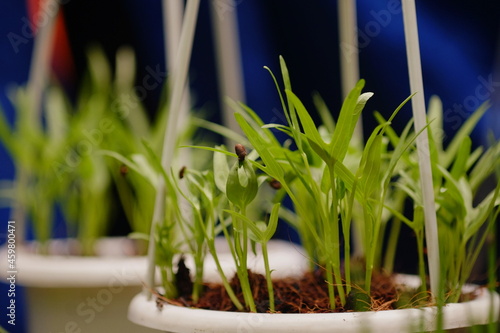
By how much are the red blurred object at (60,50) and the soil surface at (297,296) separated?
3.57 ft

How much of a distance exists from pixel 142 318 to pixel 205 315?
8 centimetres

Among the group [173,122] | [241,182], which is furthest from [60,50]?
[241,182]

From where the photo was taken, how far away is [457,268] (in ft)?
1.71

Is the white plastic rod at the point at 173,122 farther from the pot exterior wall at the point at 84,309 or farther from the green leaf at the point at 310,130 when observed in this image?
the pot exterior wall at the point at 84,309

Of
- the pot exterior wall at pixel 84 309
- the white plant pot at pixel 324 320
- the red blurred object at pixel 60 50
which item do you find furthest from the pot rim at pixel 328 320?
the red blurred object at pixel 60 50

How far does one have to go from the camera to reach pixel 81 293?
0.78 metres

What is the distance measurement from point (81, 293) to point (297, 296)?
0.38 meters

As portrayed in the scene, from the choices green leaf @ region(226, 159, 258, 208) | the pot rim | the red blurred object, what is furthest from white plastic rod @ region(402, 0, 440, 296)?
the red blurred object

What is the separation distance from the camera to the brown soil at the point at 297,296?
1.52 ft

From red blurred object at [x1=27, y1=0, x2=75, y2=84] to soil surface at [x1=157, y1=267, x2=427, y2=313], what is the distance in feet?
3.57

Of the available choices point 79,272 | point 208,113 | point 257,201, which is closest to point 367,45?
point 257,201

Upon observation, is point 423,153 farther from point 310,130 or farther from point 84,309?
point 84,309

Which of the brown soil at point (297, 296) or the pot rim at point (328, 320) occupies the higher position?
the brown soil at point (297, 296)

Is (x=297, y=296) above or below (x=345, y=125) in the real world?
below
